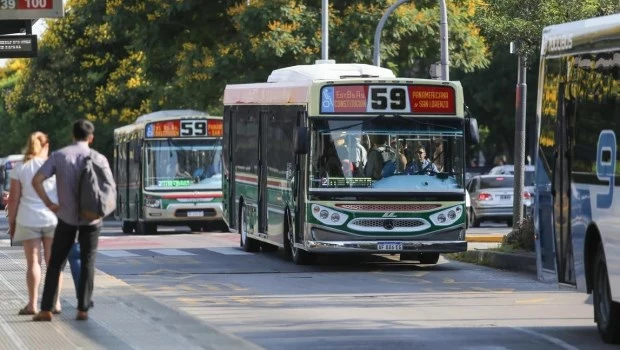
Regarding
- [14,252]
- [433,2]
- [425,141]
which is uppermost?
[433,2]

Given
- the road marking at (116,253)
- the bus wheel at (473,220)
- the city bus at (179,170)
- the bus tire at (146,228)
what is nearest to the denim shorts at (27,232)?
the road marking at (116,253)

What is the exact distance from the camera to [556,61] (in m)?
15.2

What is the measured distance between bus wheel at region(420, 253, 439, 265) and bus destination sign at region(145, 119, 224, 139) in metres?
14.4

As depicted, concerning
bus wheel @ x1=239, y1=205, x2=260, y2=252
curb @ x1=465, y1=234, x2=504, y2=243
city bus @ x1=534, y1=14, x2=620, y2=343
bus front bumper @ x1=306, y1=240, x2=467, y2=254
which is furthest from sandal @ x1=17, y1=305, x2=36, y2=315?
curb @ x1=465, y1=234, x2=504, y2=243

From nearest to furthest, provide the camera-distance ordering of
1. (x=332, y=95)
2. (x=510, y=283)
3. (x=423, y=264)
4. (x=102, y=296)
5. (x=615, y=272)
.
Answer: (x=615, y=272), (x=102, y=296), (x=510, y=283), (x=332, y=95), (x=423, y=264)

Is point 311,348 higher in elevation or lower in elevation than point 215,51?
lower

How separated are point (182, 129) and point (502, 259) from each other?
16.0m

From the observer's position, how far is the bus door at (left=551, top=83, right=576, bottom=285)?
14.6 m

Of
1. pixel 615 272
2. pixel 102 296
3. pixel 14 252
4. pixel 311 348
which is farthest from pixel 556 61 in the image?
pixel 14 252

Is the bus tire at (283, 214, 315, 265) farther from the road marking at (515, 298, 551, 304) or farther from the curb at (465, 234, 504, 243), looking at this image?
the road marking at (515, 298, 551, 304)

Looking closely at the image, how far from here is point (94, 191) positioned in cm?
1453

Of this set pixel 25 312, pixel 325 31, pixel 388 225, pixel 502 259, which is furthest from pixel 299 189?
pixel 325 31

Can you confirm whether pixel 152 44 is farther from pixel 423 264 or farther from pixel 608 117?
pixel 608 117

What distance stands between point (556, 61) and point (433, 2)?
27467mm
